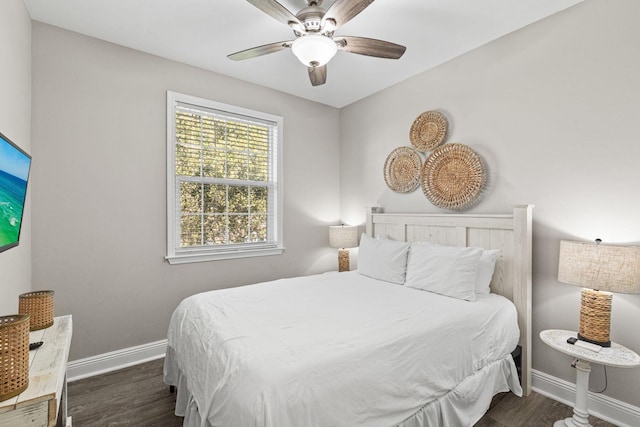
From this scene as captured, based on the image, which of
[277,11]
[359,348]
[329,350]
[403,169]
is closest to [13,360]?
[329,350]

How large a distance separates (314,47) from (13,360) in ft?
6.70

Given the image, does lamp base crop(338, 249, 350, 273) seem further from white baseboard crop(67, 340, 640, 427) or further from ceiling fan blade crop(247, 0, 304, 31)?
ceiling fan blade crop(247, 0, 304, 31)

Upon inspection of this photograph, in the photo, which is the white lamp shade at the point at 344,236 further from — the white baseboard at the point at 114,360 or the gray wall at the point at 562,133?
the white baseboard at the point at 114,360

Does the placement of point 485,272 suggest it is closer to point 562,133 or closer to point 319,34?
point 562,133

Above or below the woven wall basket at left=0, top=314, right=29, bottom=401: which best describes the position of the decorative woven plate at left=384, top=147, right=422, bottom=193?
above

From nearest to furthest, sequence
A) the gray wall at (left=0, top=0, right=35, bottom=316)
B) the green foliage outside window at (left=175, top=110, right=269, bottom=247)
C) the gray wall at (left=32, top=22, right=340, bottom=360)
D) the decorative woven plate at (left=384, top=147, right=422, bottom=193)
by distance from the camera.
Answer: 1. the gray wall at (left=0, top=0, right=35, bottom=316)
2. the gray wall at (left=32, top=22, right=340, bottom=360)
3. the green foliage outside window at (left=175, top=110, right=269, bottom=247)
4. the decorative woven plate at (left=384, top=147, right=422, bottom=193)

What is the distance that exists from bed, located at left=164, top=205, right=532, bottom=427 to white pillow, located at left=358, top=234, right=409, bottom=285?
0.25ft

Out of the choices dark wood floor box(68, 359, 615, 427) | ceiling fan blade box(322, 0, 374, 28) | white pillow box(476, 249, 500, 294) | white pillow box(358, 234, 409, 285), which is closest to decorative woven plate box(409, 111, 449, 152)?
white pillow box(358, 234, 409, 285)

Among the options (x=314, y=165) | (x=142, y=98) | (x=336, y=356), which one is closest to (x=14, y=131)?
(x=142, y=98)

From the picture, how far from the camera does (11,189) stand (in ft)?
4.70

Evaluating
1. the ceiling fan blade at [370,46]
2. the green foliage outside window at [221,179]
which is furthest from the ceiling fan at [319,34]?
the green foliage outside window at [221,179]

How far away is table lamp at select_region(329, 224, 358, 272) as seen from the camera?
12.6 ft

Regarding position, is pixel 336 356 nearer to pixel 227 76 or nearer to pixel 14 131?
pixel 14 131

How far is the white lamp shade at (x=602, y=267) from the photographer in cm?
175
